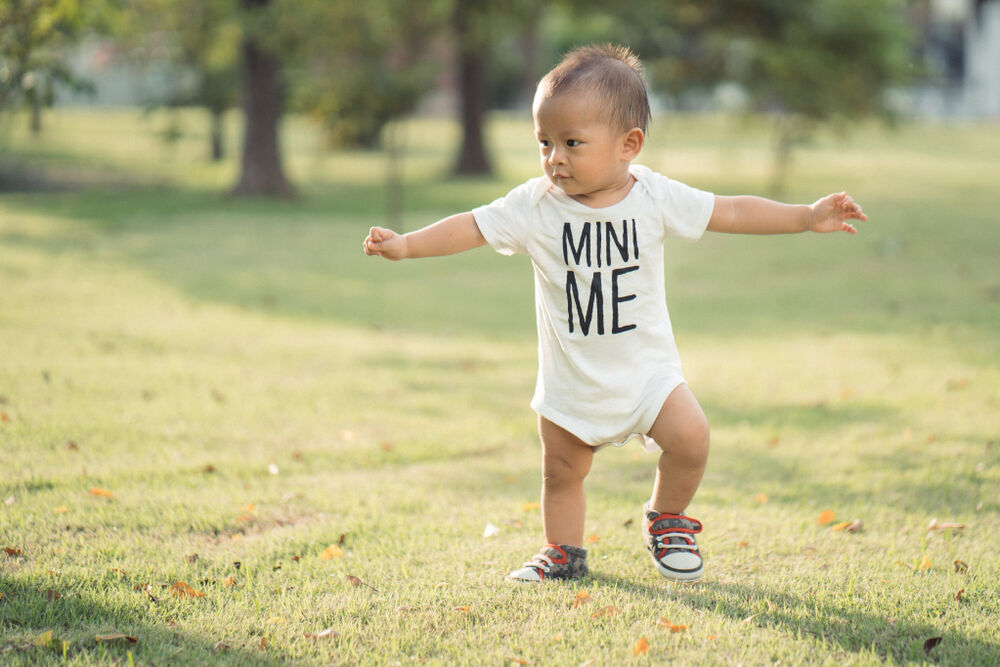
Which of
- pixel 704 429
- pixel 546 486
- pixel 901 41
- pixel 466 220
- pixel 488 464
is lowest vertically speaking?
pixel 488 464

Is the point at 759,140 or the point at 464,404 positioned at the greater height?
the point at 759,140

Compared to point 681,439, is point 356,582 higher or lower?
lower

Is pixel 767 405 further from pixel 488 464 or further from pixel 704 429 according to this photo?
pixel 704 429

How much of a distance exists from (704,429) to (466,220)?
1012mm

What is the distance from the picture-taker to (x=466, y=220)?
3203 mm

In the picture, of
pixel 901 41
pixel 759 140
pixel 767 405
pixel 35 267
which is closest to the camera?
pixel 767 405

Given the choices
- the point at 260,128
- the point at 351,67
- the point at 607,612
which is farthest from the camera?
the point at 260,128

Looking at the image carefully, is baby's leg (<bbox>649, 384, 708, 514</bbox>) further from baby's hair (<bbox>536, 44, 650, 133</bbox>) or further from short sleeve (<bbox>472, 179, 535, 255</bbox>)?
baby's hair (<bbox>536, 44, 650, 133</bbox>)

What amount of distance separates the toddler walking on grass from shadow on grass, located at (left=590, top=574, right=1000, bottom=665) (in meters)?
0.15

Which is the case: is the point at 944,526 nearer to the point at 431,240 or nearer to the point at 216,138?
the point at 431,240

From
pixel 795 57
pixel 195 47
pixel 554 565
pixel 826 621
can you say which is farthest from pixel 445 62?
pixel 826 621

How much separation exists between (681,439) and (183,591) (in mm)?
1633

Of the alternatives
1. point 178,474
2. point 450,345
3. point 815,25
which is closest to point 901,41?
point 815,25

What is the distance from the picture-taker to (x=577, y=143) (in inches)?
119
